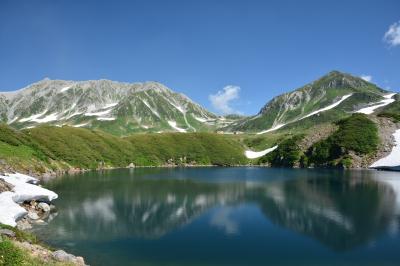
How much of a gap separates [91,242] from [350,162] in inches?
5777

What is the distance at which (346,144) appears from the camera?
172875 millimetres

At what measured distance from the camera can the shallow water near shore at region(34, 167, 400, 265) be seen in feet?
120

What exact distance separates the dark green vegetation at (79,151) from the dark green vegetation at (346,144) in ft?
142

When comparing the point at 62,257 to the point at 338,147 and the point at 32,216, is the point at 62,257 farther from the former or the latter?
the point at 338,147

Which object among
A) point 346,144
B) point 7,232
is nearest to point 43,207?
point 7,232

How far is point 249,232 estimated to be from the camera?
46.9 metres

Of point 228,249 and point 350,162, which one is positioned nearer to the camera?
point 228,249

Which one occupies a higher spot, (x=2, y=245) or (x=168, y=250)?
(x=2, y=245)

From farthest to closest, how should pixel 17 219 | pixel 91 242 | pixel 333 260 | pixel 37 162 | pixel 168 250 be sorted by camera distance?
pixel 37 162 < pixel 17 219 < pixel 91 242 < pixel 168 250 < pixel 333 260

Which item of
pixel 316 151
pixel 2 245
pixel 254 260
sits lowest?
pixel 254 260

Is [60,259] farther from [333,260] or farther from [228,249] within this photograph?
[333,260]

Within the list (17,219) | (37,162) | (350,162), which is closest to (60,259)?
(17,219)

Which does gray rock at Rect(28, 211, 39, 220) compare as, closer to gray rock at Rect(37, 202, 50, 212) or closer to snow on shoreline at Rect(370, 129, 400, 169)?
gray rock at Rect(37, 202, 50, 212)

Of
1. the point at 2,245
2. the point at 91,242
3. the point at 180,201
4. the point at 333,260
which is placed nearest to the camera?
the point at 2,245
